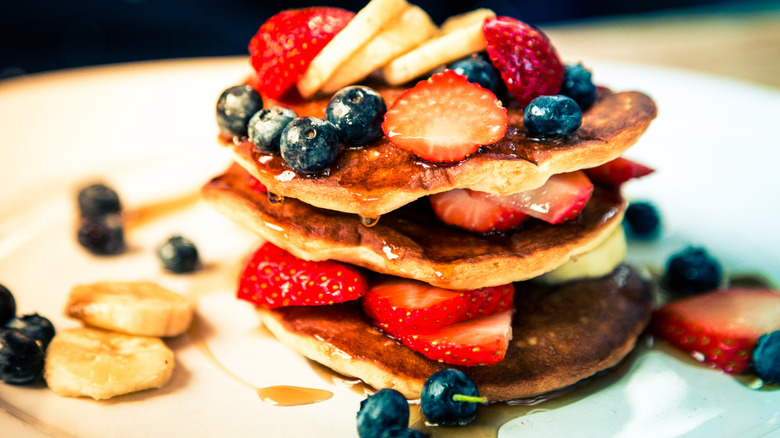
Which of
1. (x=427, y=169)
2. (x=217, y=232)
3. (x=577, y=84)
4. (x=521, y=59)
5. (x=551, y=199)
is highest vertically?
(x=521, y=59)

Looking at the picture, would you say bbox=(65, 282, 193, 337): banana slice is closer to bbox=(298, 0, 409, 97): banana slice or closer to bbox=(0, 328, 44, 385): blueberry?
bbox=(0, 328, 44, 385): blueberry

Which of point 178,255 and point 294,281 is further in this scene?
point 178,255

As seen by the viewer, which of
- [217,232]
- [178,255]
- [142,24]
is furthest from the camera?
[142,24]

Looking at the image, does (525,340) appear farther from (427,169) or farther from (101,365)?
(101,365)

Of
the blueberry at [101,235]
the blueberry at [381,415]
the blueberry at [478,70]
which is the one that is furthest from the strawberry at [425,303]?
the blueberry at [101,235]

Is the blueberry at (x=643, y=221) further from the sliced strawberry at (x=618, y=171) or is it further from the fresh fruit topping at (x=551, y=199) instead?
the fresh fruit topping at (x=551, y=199)

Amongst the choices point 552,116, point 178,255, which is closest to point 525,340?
point 552,116

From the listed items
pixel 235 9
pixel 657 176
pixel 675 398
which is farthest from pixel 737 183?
pixel 235 9

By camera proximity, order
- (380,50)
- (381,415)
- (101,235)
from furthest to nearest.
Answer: (101,235)
(380,50)
(381,415)
